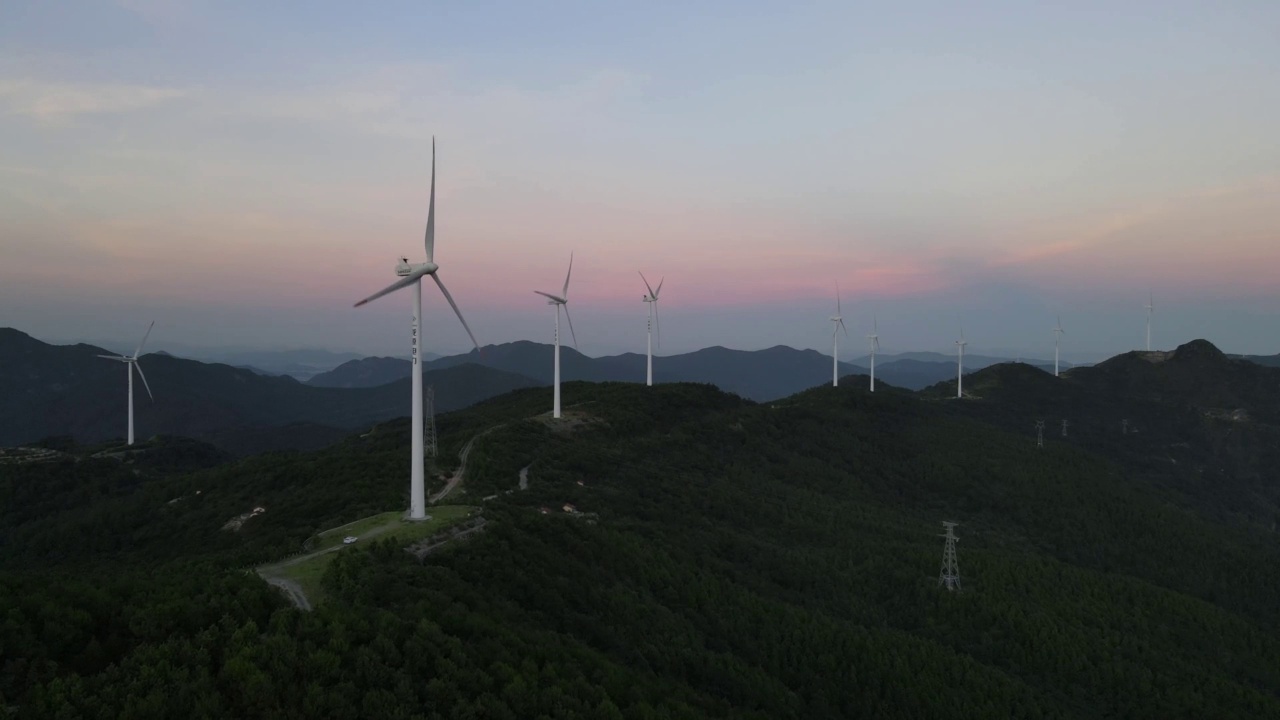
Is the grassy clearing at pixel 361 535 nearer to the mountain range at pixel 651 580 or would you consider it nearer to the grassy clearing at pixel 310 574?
the grassy clearing at pixel 310 574

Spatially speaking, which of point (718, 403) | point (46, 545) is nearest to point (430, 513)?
point (46, 545)

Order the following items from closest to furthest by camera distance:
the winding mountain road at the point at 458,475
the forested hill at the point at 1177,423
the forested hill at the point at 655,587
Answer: the forested hill at the point at 655,587 < the winding mountain road at the point at 458,475 < the forested hill at the point at 1177,423

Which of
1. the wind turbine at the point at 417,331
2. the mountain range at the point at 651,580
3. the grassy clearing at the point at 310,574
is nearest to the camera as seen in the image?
the mountain range at the point at 651,580

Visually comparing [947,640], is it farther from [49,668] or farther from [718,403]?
[718,403]

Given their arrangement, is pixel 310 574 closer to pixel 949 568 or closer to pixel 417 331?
pixel 417 331

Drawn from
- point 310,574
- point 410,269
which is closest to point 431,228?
point 410,269

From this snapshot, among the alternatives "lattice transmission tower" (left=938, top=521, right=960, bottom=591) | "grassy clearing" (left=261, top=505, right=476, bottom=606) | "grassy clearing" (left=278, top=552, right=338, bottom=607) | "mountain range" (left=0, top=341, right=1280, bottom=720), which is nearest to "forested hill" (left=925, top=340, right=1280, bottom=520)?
"mountain range" (left=0, top=341, right=1280, bottom=720)

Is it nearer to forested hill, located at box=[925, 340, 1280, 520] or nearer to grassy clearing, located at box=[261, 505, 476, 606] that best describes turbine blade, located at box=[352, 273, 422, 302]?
grassy clearing, located at box=[261, 505, 476, 606]

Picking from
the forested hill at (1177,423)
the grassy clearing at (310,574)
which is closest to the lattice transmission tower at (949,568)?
the grassy clearing at (310,574)
